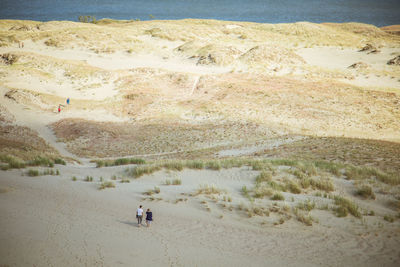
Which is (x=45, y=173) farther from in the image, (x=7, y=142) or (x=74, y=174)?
(x=7, y=142)

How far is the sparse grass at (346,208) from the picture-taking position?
8.99 meters

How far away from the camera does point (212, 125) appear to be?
26953 millimetres

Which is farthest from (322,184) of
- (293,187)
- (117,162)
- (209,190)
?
(117,162)

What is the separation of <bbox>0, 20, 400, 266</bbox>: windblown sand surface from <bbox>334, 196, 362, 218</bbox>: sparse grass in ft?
0.30

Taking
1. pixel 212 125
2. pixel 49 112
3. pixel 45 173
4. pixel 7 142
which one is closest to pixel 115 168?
pixel 45 173

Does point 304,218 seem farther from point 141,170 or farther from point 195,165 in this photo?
point 141,170

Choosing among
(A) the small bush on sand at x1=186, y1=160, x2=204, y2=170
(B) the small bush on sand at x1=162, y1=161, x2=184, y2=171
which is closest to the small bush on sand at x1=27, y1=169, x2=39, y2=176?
(B) the small bush on sand at x1=162, y1=161, x2=184, y2=171

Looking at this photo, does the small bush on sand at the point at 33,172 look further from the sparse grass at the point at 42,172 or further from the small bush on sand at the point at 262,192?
the small bush on sand at the point at 262,192

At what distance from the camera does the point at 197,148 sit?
2219 cm

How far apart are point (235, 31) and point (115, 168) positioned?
A: 203 feet

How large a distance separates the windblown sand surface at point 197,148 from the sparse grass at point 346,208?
0.30 feet

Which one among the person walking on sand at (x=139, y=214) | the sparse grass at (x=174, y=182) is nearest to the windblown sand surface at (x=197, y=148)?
the person walking on sand at (x=139, y=214)

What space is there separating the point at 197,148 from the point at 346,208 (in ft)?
46.4

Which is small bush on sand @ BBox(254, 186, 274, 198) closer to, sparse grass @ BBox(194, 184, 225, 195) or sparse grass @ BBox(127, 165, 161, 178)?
sparse grass @ BBox(194, 184, 225, 195)
